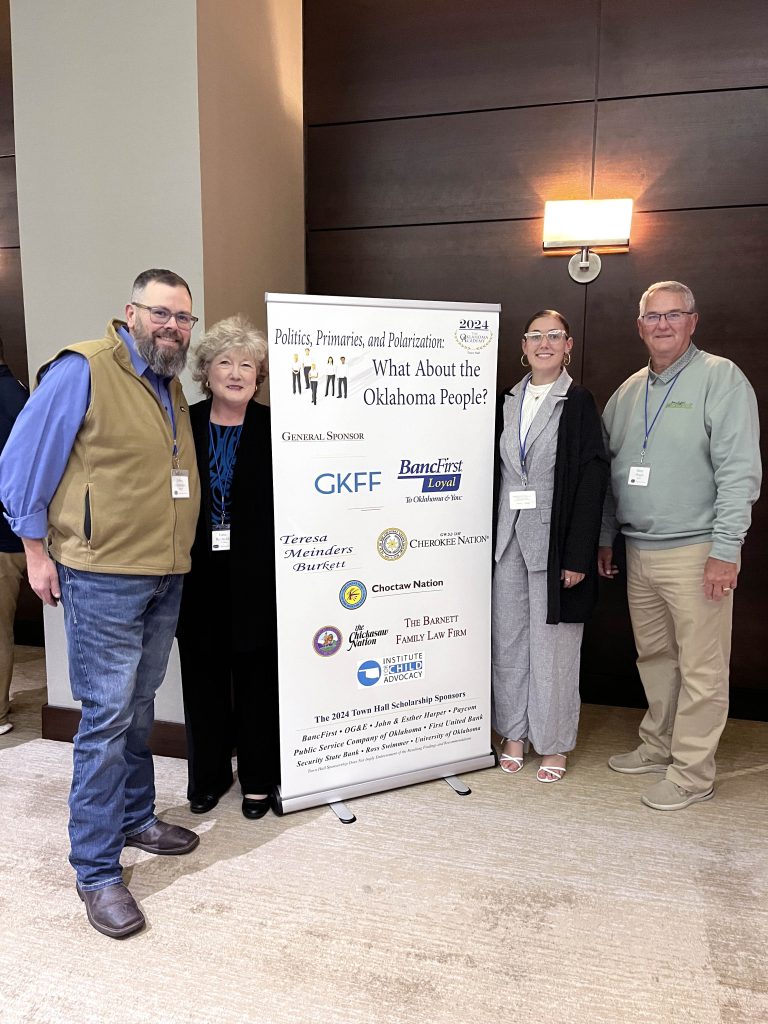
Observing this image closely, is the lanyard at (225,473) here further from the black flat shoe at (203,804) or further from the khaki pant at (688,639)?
the khaki pant at (688,639)

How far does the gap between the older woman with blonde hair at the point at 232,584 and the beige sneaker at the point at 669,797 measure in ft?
4.62

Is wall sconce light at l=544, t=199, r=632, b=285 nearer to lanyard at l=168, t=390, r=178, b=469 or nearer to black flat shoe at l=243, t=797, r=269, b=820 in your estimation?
lanyard at l=168, t=390, r=178, b=469

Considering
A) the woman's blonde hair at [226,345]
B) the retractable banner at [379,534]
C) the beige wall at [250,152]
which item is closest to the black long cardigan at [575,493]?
the retractable banner at [379,534]

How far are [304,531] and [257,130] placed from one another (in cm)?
196

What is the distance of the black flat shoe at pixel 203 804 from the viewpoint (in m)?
2.57

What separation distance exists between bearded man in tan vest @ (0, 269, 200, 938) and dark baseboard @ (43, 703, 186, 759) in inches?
35.6

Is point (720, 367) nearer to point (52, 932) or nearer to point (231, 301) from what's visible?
point (231, 301)

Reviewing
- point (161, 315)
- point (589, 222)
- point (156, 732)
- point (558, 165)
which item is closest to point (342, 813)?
point (156, 732)

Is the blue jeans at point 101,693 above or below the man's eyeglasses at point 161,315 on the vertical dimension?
below

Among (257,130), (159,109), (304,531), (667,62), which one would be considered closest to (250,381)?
(304,531)

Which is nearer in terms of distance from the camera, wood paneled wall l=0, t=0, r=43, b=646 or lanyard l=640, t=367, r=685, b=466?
lanyard l=640, t=367, r=685, b=466

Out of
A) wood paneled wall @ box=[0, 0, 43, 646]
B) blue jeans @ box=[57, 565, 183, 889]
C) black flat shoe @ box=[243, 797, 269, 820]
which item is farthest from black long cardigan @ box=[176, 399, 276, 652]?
wood paneled wall @ box=[0, 0, 43, 646]

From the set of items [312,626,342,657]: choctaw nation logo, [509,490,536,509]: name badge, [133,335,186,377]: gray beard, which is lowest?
[312,626,342,657]: choctaw nation logo

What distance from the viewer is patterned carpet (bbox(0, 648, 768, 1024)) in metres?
1.73
